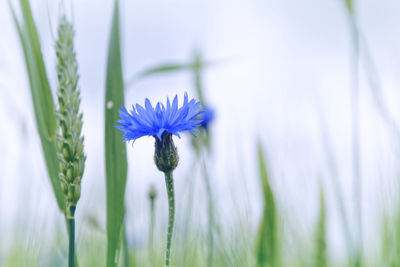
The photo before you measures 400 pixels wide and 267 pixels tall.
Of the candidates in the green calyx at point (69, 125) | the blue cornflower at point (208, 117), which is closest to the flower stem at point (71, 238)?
the green calyx at point (69, 125)

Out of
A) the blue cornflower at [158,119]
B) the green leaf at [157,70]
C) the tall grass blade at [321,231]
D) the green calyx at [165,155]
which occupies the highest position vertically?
the green leaf at [157,70]

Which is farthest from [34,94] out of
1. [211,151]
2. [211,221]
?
[211,151]

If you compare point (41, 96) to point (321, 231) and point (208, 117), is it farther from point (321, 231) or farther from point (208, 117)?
point (208, 117)

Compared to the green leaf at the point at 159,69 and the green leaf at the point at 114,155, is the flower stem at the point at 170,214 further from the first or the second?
the green leaf at the point at 159,69

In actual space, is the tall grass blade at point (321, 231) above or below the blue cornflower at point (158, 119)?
below

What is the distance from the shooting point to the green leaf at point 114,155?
2.56 feet

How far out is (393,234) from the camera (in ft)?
3.98

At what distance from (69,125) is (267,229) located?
1.80ft

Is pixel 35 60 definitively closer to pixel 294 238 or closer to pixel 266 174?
pixel 266 174

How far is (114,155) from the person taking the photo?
0.83m

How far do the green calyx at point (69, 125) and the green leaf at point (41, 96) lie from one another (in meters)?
0.13

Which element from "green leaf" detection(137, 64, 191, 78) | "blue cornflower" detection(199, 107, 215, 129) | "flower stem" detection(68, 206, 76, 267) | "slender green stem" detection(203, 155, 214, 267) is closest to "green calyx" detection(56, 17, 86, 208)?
"flower stem" detection(68, 206, 76, 267)

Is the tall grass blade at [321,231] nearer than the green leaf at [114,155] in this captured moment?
No

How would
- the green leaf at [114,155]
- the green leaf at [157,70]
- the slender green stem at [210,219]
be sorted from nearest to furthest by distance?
the green leaf at [114,155] < the green leaf at [157,70] < the slender green stem at [210,219]
